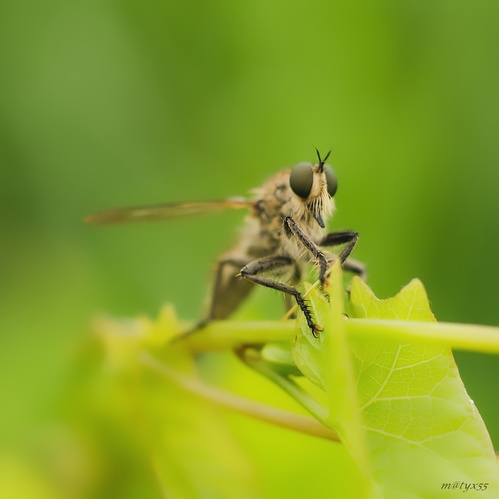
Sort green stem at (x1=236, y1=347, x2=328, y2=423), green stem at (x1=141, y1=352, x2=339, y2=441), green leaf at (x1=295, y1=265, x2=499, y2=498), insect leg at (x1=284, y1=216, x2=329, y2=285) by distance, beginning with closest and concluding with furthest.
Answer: green leaf at (x1=295, y1=265, x2=499, y2=498) → green stem at (x1=236, y1=347, x2=328, y2=423) → green stem at (x1=141, y1=352, x2=339, y2=441) → insect leg at (x1=284, y1=216, x2=329, y2=285)

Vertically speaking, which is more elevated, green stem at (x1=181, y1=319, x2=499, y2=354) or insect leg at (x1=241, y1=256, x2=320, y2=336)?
insect leg at (x1=241, y1=256, x2=320, y2=336)

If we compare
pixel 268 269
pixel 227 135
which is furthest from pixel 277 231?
pixel 227 135

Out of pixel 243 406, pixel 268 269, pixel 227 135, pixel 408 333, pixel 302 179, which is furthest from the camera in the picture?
pixel 227 135

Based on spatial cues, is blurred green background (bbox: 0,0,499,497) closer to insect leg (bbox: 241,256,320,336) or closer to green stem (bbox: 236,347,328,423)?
insect leg (bbox: 241,256,320,336)

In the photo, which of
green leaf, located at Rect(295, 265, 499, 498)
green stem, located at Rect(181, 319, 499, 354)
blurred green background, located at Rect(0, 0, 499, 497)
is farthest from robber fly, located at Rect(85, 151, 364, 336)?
blurred green background, located at Rect(0, 0, 499, 497)

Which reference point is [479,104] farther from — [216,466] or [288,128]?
[216,466]

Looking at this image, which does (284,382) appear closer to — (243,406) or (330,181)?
(243,406)

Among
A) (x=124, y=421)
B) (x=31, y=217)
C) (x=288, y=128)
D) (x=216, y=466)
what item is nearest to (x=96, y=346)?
(x=124, y=421)
